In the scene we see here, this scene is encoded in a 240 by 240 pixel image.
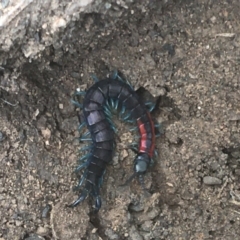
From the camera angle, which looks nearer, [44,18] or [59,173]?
[44,18]

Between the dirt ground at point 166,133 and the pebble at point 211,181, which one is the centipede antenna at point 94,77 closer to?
the dirt ground at point 166,133

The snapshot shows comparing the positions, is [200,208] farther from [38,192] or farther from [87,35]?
[87,35]

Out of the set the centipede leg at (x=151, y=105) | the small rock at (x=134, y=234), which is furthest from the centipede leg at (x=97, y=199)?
the centipede leg at (x=151, y=105)

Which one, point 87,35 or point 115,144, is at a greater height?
point 87,35

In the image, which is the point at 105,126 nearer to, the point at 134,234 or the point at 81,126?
the point at 81,126

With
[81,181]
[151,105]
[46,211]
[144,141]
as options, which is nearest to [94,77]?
[151,105]

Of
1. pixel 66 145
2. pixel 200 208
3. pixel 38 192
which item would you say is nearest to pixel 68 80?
pixel 66 145
